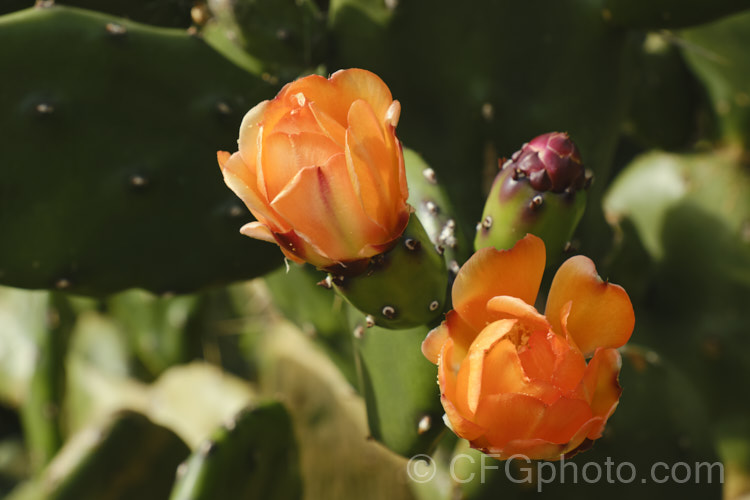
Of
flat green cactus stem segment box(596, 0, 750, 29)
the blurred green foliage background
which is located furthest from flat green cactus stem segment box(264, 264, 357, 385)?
flat green cactus stem segment box(596, 0, 750, 29)

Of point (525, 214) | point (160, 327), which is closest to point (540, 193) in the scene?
point (525, 214)

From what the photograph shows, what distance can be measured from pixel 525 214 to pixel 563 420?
0.20 metres

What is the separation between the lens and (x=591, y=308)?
0.50 m

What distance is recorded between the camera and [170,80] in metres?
0.93

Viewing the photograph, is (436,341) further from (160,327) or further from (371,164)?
(160,327)

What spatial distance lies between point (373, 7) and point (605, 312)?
0.62 meters

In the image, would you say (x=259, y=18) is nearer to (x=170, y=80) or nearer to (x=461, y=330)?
(x=170, y=80)

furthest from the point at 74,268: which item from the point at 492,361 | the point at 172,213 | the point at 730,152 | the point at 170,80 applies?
the point at 730,152

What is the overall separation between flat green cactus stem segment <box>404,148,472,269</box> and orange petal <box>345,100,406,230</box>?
205mm

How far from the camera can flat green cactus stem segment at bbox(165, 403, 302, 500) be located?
94 cm

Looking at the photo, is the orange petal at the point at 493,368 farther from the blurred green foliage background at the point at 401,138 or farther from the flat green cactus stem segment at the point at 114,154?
the flat green cactus stem segment at the point at 114,154

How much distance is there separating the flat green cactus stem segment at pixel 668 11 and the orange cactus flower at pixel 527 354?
0.55 metres

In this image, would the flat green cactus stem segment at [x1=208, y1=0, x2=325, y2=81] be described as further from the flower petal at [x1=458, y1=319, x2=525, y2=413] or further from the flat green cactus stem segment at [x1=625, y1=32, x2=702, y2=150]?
the flat green cactus stem segment at [x1=625, y1=32, x2=702, y2=150]

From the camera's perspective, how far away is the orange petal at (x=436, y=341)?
0.51 meters
